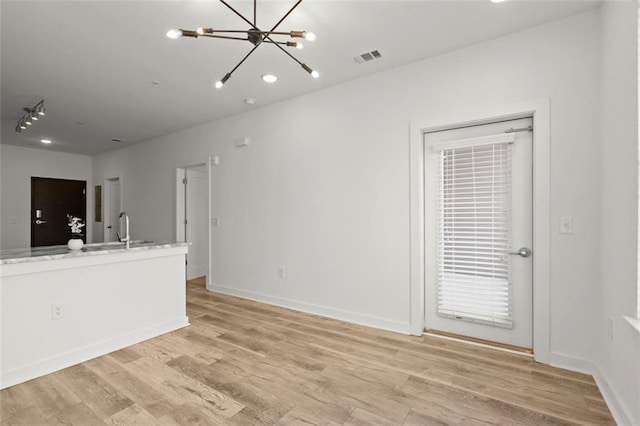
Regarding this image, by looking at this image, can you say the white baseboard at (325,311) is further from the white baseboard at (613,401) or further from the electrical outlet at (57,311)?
the electrical outlet at (57,311)

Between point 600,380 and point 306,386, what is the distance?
2044 mm

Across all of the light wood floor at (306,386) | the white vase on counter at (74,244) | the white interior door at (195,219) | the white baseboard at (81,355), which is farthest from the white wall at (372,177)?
the white vase on counter at (74,244)

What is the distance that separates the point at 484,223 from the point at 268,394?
2288 mm

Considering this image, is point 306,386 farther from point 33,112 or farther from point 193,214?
point 33,112

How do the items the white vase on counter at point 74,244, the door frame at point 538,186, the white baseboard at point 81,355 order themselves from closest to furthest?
the white baseboard at point 81,355, the door frame at point 538,186, the white vase on counter at point 74,244

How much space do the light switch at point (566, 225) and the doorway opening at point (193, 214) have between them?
4889mm

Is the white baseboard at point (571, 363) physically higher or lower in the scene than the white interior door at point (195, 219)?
lower

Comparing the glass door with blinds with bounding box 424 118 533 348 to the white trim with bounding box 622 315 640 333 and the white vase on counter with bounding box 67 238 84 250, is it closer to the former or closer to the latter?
the white trim with bounding box 622 315 640 333

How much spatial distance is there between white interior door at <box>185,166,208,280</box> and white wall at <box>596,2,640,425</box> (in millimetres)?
5337

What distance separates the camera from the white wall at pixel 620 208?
1705 millimetres

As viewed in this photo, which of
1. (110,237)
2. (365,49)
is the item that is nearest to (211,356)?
(365,49)

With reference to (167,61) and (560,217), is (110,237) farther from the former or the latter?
(560,217)

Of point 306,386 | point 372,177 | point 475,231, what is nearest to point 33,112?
point 372,177

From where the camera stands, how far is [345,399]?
2.06 meters
